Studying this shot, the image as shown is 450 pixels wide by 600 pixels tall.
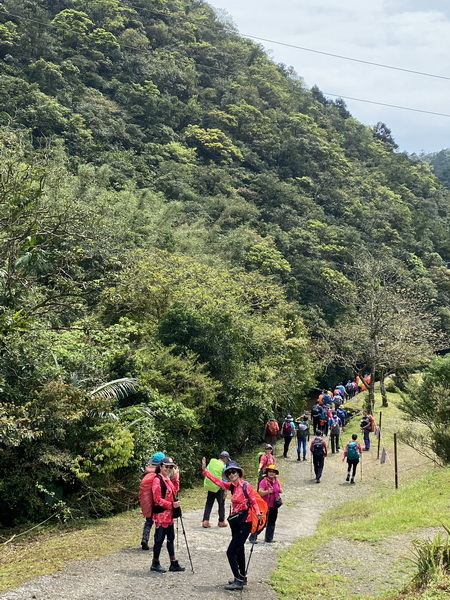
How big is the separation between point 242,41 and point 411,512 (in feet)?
283

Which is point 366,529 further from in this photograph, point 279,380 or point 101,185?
point 101,185

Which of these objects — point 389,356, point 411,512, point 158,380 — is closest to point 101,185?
point 389,356

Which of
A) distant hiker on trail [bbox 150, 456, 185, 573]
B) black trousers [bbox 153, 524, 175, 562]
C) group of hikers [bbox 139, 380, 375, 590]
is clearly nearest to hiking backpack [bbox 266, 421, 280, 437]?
group of hikers [bbox 139, 380, 375, 590]

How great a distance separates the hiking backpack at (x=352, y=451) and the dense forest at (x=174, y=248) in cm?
360

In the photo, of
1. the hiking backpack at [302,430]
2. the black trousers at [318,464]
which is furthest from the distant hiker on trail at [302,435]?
the black trousers at [318,464]

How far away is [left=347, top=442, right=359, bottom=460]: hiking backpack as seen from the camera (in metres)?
14.3

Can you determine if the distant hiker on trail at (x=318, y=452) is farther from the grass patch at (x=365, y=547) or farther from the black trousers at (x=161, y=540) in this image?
the black trousers at (x=161, y=540)

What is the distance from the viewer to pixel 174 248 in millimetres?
27594

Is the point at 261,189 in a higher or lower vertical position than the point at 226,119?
lower

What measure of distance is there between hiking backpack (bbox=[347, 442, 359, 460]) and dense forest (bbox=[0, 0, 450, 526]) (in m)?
3.60

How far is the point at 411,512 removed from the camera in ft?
30.7

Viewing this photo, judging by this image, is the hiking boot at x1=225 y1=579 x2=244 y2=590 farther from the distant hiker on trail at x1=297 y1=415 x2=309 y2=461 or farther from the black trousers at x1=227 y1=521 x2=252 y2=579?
the distant hiker on trail at x1=297 y1=415 x2=309 y2=461

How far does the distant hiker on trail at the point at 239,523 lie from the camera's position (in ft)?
19.7

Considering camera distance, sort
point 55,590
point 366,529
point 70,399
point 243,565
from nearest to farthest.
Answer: point 55,590 → point 243,565 → point 366,529 → point 70,399
